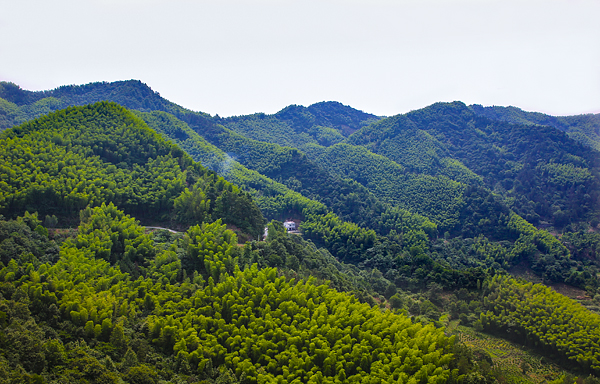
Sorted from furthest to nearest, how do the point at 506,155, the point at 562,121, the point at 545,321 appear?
the point at 562,121, the point at 506,155, the point at 545,321

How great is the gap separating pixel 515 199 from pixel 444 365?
73057 millimetres

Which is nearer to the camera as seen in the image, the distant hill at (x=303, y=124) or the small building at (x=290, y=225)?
the small building at (x=290, y=225)

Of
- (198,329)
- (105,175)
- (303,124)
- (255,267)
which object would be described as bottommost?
(198,329)

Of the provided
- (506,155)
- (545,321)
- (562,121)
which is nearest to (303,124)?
(506,155)

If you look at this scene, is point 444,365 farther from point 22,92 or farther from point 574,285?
point 22,92

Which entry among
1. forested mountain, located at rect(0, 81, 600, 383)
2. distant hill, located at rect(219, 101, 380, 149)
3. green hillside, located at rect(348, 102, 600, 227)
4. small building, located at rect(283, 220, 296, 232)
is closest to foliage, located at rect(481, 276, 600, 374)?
forested mountain, located at rect(0, 81, 600, 383)

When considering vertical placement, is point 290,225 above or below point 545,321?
above

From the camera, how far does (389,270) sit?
42938 millimetres

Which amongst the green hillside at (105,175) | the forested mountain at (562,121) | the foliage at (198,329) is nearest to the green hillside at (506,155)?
the forested mountain at (562,121)

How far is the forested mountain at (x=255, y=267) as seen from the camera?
1822 cm

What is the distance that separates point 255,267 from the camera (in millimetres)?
25656

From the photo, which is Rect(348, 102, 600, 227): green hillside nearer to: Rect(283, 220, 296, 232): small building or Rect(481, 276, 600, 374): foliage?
Rect(283, 220, 296, 232): small building

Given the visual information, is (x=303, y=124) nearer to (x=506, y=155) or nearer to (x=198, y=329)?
(x=506, y=155)

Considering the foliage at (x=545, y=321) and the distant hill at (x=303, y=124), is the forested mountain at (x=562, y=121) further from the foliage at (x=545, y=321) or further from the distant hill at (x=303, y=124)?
the foliage at (x=545, y=321)
